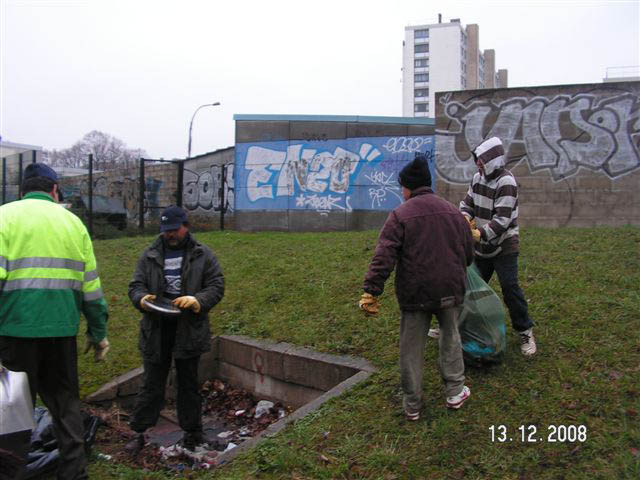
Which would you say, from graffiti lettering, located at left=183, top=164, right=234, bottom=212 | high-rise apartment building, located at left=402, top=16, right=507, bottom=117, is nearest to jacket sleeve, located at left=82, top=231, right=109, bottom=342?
graffiti lettering, located at left=183, top=164, right=234, bottom=212

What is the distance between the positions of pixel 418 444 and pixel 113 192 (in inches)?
595

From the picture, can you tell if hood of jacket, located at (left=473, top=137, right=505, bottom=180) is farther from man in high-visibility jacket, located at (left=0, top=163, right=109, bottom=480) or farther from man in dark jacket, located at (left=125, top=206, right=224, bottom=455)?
man in high-visibility jacket, located at (left=0, top=163, right=109, bottom=480)

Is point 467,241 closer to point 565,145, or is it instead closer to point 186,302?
point 186,302

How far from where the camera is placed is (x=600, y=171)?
37.1ft

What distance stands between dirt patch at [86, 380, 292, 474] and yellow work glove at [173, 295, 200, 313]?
118 centimetres

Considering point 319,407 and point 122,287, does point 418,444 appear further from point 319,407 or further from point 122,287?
point 122,287

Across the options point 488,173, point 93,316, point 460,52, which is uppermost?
point 460,52

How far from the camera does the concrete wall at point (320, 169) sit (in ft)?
44.8

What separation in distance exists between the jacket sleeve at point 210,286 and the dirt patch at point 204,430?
1196 mm

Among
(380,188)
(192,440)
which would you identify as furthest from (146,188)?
(192,440)

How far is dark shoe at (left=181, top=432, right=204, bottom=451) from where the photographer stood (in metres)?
4.74

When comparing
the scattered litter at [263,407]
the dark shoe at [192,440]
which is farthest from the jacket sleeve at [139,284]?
the scattered litter at [263,407]

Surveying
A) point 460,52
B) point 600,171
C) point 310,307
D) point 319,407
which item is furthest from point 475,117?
point 460,52

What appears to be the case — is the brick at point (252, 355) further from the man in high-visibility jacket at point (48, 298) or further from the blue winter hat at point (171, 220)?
the man in high-visibility jacket at point (48, 298)
